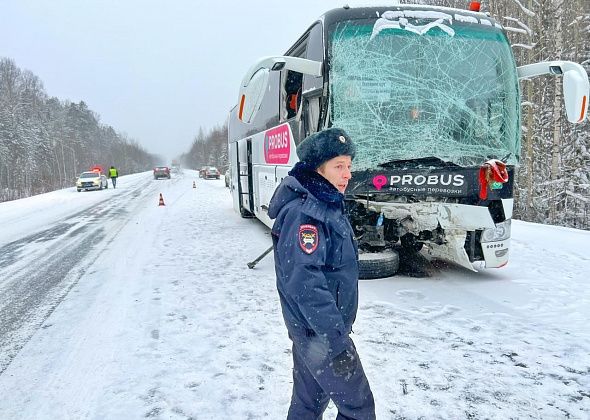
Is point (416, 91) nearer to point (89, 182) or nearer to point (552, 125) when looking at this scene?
point (552, 125)

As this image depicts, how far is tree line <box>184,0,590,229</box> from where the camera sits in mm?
15180

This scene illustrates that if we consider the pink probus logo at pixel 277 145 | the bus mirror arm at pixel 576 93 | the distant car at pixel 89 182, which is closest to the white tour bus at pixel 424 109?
the bus mirror arm at pixel 576 93

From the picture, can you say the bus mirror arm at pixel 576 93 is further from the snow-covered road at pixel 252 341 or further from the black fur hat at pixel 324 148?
the black fur hat at pixel 324 148

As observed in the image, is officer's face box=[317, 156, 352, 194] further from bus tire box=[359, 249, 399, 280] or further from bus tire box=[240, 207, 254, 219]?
bus tire box=[240, 207, 254, 219]

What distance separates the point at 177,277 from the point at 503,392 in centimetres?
462

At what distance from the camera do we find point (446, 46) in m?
5.31

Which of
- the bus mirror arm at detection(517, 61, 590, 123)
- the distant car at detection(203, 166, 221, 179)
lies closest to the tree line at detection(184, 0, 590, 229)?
the bus mirror arm at detection(517, 61, 590, 123)

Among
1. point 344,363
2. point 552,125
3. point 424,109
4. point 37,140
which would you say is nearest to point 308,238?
point 344,363

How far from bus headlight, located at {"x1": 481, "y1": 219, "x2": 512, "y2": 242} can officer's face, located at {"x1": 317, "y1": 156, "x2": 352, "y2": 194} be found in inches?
159

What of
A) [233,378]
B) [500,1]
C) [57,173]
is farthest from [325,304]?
[57,173]

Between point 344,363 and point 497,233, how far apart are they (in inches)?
169

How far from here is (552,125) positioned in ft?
59.3

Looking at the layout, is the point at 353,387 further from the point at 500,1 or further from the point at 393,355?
the point at 500,1

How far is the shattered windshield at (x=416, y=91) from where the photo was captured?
5.21 m
